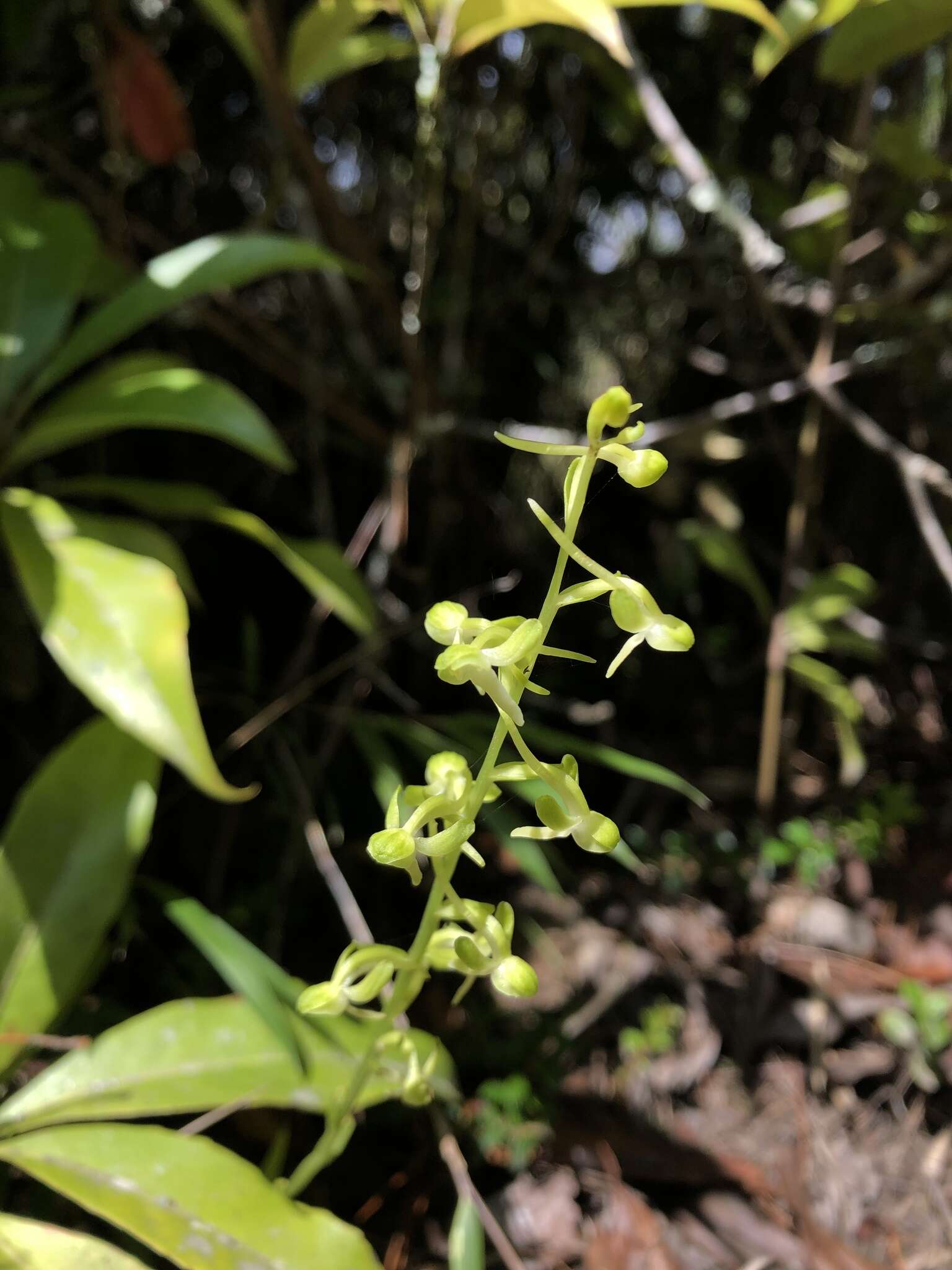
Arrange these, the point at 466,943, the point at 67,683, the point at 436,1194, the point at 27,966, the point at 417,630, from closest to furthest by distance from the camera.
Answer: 1. the point at 466,943
2. the point at 27,966
3. the point at 436,1194
4. the point at 67,683
5. the point at 417,630

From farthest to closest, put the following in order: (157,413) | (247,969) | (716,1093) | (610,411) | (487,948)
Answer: (716,1093) < (157,413) < (247,969) < (487,948) < (610,411)

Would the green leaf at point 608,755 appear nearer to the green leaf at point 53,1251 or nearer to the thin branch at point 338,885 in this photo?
the thin branch at point 338,885

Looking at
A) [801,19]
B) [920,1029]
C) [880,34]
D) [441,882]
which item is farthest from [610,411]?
[920,1029]

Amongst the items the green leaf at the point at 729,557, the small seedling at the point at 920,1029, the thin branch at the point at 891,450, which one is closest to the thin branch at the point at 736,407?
the thin branch at the point at 891,450

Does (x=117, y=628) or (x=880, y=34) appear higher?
(x=880, y=34)

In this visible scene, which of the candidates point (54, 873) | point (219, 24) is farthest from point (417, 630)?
point (219, 24)

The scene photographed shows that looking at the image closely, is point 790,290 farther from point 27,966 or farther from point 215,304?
point 27,966

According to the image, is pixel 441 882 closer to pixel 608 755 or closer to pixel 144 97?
pixel 608 755
